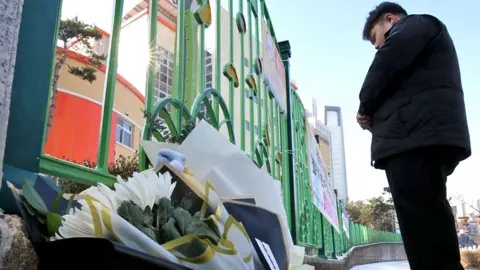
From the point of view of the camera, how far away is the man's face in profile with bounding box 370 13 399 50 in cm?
173

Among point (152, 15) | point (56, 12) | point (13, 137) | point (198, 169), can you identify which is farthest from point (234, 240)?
point (152, 15)

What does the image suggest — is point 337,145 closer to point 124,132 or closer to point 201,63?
point 124,132

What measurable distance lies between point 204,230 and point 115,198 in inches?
5.6

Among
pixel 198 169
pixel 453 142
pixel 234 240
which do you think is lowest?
pixel 234 240

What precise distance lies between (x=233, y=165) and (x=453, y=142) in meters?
0.80

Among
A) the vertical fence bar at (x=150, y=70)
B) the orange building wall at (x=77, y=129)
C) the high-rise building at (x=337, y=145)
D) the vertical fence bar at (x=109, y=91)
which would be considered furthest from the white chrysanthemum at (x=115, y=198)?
the high-rise building at (x=337, y=145)

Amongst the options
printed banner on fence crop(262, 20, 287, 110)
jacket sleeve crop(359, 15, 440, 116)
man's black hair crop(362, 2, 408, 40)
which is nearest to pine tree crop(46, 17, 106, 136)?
jacket sleeve crop(359, 15, 440, 116)

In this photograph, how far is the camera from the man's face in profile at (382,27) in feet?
5.66

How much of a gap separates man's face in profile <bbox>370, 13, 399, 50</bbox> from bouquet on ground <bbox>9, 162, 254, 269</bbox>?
4.29 ft

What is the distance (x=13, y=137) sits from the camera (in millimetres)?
669

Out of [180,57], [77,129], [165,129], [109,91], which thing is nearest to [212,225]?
[109,91]

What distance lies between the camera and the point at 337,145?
46.2 m

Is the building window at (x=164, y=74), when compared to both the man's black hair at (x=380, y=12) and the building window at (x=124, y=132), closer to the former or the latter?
the building window at (x=124, y=132)

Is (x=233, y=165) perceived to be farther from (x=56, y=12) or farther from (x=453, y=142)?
(x=453, y=142)
